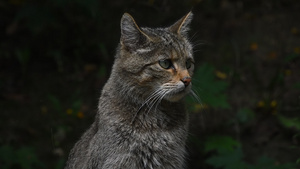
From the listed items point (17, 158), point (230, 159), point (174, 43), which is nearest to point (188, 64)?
point (174, 43)

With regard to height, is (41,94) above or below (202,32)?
below

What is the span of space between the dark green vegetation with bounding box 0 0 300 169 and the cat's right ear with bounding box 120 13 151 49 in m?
2.20

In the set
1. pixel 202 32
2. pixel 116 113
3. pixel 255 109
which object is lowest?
pixel 255 109

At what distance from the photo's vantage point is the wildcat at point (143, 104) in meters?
4.29

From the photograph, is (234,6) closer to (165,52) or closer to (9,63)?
(9,63)

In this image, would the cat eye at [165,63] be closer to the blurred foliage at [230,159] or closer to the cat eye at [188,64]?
the cat eye at [188,64]

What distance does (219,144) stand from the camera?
5.99 m

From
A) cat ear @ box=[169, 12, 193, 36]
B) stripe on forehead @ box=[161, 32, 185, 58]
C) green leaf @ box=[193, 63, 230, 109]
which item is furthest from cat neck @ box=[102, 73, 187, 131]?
green leaf @ box=[193, 63, 230, 109]

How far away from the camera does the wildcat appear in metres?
4.29

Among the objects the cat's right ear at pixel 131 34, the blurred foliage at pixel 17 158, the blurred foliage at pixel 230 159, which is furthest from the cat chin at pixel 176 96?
the blurred foliage at pixel 17 158

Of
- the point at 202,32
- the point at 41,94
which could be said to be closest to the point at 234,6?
the point at 202,32

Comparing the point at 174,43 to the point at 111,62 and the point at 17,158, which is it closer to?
the point at 17,158

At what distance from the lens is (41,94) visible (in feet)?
24.8

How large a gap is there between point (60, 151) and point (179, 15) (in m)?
2.72
